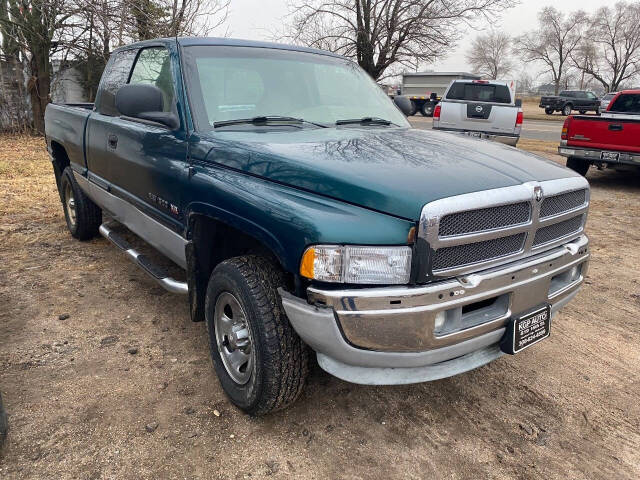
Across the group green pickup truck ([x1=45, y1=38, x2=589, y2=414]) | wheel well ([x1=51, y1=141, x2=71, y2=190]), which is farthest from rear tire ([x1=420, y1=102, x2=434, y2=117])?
green pickup truck ([x1=45, y1=38, x2=589, y2=414])

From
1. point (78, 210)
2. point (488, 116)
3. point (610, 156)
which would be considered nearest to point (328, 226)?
point (78, 210)

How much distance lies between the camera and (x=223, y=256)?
281 cm

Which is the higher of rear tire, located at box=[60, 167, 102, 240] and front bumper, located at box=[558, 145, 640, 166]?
front bumper, located at box=[558, 145, 640, 166]

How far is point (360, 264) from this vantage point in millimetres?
1948

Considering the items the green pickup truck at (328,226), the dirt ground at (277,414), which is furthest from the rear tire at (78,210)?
the green pickup truck at (328,226)

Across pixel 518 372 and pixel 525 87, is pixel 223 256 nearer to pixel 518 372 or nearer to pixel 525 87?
pixel 518 372

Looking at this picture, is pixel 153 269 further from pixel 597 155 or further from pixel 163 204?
pixel 597 155

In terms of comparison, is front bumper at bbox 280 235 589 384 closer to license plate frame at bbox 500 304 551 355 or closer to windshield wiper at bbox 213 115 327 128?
license plate frame at bbox 500 304 551 355

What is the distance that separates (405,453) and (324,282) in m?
1.00

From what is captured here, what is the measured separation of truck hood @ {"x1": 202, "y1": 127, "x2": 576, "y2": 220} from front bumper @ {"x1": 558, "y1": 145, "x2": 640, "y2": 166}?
685cm

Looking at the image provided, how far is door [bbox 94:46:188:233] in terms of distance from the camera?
2.90 m

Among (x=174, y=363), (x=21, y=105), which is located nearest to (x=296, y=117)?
(x=174, y=363)

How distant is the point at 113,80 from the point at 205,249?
93.0 inches

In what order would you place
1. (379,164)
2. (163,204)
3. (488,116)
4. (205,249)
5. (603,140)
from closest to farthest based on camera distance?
(379,164) → (205,249) → (163,204) → (603,140) → (488,116)
